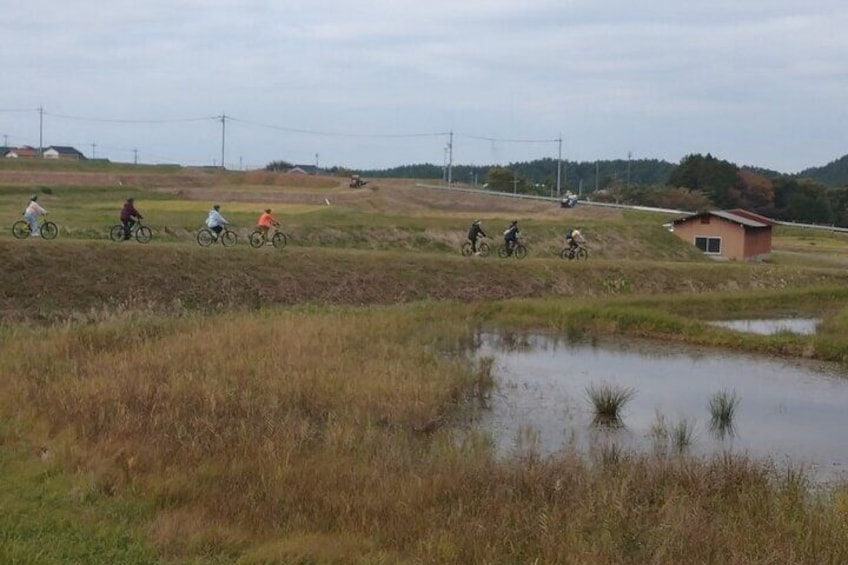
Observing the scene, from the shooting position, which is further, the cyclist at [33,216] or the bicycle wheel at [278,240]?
the bicycle wheel at [278,240]

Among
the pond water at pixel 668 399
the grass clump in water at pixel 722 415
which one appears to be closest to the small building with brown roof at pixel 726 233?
the pond water at pixel 668 399

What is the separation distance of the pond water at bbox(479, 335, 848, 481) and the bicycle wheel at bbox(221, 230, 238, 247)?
41.8ft

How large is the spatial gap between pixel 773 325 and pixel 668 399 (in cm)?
1310

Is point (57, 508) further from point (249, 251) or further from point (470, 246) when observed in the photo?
point (470, 246)

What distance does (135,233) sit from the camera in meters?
30.3

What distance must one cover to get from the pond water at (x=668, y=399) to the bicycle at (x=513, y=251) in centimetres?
1428

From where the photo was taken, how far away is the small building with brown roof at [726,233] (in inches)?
2149

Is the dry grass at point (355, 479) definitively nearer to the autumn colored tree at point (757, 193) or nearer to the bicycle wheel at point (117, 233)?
the bicycle wheel at point (117, 233)

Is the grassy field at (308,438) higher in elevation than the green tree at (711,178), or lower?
lower

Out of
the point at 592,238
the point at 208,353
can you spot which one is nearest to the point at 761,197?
the point at 592,238

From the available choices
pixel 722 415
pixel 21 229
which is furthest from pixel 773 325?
pixel 21 229

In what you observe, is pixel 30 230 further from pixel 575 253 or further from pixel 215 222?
pixel 575 253

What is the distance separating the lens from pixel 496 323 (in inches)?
971

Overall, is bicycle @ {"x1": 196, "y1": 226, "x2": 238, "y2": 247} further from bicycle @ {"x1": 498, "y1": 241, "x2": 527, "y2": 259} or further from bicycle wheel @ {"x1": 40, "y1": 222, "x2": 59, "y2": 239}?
bicycle @ {"x1": 498, "y1": 241, "x2": 527, "y2": 259}
